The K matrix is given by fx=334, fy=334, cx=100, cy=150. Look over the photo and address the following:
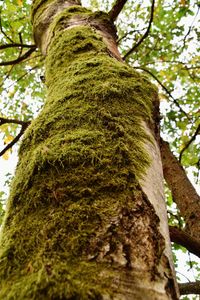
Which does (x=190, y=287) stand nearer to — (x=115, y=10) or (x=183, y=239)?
(x=183, y=239)

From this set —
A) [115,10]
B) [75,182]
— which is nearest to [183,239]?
[75,182]

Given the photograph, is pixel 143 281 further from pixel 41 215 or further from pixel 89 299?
pixel 41 215

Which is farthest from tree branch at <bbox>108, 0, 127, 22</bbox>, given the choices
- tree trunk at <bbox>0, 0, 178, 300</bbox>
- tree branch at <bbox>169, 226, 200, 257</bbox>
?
tree branch at <bbox>169, 226, 200, 257</bbox>

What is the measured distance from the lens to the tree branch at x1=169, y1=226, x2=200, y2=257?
2.34 metres

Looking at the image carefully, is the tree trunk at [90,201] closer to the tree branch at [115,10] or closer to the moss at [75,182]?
the moss at [75,182]

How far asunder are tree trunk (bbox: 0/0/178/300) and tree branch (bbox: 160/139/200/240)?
198cm

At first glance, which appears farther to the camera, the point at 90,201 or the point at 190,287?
the point at 190,287

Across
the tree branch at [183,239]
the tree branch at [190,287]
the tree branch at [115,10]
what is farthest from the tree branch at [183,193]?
the tree branch at [115,10]

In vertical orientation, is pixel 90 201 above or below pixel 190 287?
above

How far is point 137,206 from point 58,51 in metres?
1.47

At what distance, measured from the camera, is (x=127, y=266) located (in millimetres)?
778

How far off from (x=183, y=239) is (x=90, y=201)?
1.64 m

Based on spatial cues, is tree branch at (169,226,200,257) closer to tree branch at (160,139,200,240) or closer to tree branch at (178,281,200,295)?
tree branch at (178,281,200,295)

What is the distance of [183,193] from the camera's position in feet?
11.8
